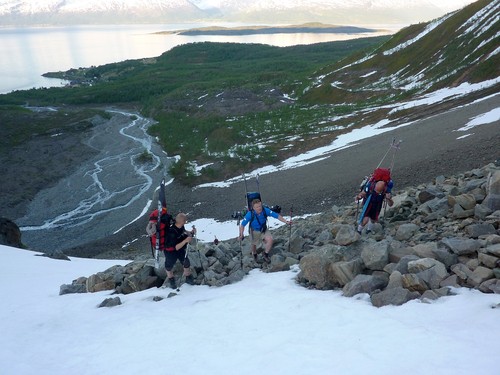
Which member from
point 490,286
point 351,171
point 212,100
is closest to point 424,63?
point 351,171

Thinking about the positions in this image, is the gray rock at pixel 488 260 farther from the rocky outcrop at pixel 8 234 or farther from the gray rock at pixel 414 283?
the rocky outcrop at pixel 8 234

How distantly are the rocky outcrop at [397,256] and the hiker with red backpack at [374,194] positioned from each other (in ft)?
1.03

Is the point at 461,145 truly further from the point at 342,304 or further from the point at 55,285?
the point at 55,285

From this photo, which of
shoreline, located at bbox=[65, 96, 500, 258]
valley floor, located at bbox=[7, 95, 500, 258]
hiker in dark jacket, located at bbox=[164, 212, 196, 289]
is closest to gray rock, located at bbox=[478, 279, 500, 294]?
hiker in dark jacket, located at bbox=[164, 212, 196, 289]

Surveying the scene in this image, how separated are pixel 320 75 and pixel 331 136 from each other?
136 ft

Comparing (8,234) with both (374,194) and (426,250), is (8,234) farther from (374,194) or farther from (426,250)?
(426,250)

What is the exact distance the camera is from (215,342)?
7215mm

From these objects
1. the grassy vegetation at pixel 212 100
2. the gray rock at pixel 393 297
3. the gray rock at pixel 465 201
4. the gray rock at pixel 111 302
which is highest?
the gray rock at pixel 465 201

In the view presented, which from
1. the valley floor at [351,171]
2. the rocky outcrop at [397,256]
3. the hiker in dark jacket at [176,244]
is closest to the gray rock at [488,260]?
the rocky outcrop at [397,256]

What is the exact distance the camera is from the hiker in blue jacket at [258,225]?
33.6 ft

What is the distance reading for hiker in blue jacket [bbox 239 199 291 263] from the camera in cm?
1024

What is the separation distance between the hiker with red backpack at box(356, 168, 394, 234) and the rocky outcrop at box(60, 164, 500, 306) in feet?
1.03

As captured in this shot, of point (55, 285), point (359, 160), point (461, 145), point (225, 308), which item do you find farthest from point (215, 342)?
point (359, 160)

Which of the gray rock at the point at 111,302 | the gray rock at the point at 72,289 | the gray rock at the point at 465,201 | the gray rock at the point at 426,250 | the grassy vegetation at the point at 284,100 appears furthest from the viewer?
the grassy vegetation at the point at 284,100
